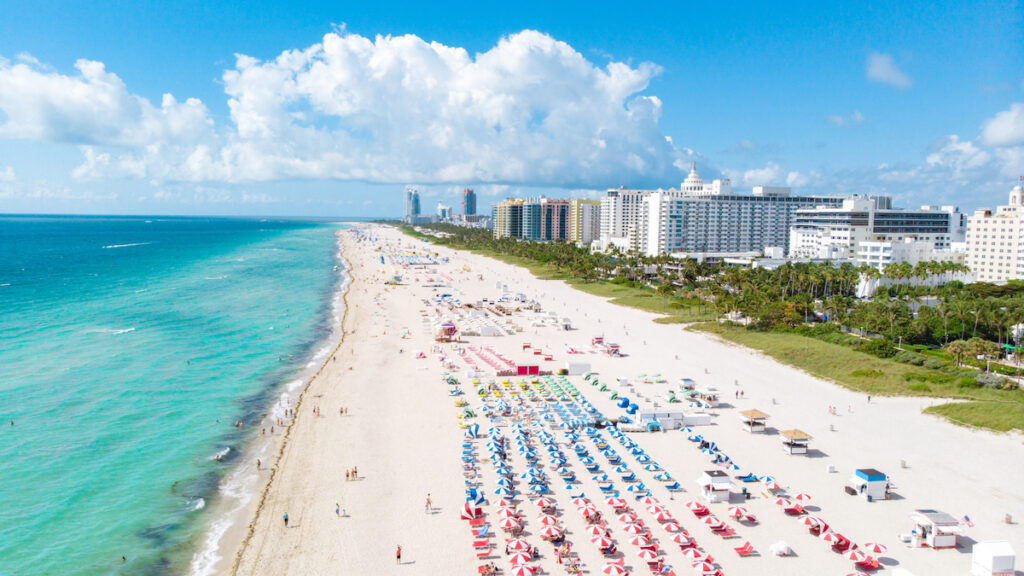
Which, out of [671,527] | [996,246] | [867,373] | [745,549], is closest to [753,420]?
[671,527]

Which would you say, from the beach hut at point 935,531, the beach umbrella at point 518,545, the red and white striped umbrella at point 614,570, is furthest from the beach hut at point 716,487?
the beach umbrella at point 518,545

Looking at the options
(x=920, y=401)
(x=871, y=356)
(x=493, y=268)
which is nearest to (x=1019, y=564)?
(x=920, y=401)

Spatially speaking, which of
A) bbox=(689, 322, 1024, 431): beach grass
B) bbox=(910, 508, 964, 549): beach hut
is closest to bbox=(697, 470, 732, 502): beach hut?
bbox=(910, 508, 964, 549): beach hut

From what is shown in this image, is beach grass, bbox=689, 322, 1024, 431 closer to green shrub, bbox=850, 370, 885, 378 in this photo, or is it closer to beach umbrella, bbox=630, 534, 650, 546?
green shrub, bbox=850, 370, 885, 378

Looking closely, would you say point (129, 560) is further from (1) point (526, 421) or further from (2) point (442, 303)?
(2) point (442, 303)

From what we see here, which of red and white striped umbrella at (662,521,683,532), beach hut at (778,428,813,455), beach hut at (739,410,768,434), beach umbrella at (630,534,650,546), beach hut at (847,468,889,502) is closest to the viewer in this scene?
beach umbrella at (630,534,650,546)
